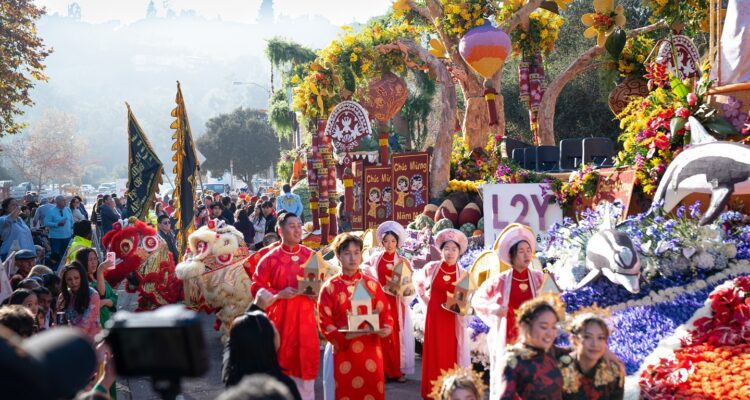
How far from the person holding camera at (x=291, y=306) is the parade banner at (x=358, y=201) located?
8.14m

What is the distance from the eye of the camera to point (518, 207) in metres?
11.0

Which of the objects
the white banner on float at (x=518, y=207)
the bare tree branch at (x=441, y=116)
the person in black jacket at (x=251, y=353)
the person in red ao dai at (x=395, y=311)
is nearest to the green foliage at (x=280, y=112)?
the bare tree branch at (x=441, y=116)

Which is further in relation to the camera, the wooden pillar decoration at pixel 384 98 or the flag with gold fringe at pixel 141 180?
the wooden pillar decoration at pixel 384 98

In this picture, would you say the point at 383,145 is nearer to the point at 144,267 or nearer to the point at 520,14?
the point at 520,14

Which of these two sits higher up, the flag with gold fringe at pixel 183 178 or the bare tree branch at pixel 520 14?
the bare tree branch at pixel 520 14

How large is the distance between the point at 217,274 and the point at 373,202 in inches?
187

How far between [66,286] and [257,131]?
6916cm

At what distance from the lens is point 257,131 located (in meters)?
75.6

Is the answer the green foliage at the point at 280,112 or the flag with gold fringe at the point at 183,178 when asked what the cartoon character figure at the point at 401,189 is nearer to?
the flag with gold fringe at the point at 183,178

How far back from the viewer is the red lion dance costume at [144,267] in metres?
12.7

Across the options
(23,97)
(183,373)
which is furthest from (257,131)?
(183,373)

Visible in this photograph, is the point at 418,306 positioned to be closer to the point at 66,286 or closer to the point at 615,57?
the point at 66,286

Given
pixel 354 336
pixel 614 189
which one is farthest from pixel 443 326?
pixel 614 189

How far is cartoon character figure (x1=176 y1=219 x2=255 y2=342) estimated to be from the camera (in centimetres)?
1132
